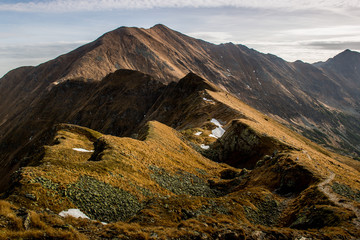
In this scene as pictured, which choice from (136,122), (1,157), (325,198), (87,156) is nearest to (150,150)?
(87,156)

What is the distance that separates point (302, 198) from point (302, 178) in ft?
14.0

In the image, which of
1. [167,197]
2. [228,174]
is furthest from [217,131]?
[167,197]

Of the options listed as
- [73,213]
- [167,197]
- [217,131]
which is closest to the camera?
[73,213]

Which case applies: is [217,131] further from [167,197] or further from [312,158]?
[167,197]

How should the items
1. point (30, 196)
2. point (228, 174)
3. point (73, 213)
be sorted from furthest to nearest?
point (228, 174) < point (73, 213) < point (30, 196)

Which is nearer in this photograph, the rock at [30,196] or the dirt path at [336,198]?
the rock at [30,196]

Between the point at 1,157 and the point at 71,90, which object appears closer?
the point at 1,157

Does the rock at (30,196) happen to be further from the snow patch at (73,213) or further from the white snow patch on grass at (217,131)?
the white snow patch on grass at (217,131)

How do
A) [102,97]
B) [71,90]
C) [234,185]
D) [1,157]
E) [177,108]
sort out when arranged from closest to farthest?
[234,185]
[177,108]
[1,157]
[102,97]
[71,90]

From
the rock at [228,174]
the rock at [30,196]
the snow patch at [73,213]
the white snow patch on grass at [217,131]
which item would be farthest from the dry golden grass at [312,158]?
the rock at [30,196]

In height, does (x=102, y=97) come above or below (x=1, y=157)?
above

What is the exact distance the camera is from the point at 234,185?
3506 cm

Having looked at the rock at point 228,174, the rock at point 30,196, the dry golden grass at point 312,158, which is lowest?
the rock at point 228,174

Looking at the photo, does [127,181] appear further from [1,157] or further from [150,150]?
[1,157]
